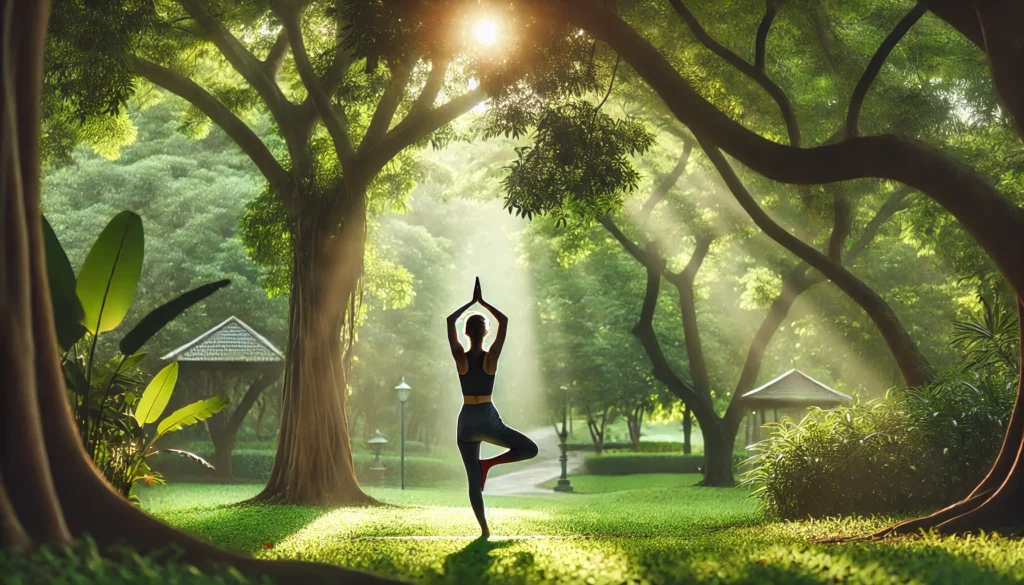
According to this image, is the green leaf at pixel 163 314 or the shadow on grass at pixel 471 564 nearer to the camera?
the shadow on grass at pixel 471 564

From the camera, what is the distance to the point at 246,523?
13.6m

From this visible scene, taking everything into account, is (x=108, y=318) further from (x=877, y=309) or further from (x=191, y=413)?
(x=877, y=309)

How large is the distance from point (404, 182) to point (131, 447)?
1287 centimetres

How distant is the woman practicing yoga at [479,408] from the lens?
9414 mm

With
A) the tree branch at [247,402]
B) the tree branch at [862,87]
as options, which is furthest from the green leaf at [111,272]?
the tree branch at [247,402]

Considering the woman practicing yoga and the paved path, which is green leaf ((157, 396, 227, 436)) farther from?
the paved path

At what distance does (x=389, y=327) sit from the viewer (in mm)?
44625

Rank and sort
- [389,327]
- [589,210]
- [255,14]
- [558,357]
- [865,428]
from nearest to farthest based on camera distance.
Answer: [865,428] → [255,14] → [589,210] → [558,357] → [389,327]

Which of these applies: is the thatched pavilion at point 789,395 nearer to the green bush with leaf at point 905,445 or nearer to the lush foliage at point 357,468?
the green bush with leaf at point 905,445

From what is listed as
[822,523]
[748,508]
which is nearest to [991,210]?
[822,523]

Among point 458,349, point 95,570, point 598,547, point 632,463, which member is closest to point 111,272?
point 458,349

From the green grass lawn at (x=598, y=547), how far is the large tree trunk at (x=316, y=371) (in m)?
1.10

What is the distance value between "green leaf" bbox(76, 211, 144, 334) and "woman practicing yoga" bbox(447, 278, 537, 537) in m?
2.90

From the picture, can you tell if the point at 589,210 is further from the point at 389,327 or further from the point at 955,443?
the point at 389,327
